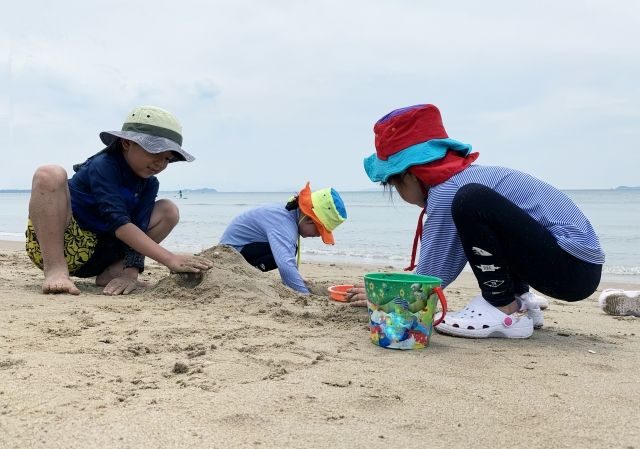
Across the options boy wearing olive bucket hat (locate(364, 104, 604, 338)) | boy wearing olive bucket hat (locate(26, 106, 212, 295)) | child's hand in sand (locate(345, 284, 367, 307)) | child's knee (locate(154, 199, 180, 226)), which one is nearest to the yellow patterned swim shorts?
boy wearing olive bucket hat (locate(26, 106, 212, 295))

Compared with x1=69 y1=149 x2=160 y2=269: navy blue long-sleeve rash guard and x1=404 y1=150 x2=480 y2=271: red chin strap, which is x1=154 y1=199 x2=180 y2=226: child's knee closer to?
x1=69 y1=149 x2=160 y2=269: navy blue long-sleeve rash guard

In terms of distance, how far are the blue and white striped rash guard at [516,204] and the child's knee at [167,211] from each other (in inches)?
76.4

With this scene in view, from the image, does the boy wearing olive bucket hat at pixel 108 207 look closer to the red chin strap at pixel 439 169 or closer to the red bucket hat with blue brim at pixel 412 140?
the red bucket hat with blue brim at pixel 412 140

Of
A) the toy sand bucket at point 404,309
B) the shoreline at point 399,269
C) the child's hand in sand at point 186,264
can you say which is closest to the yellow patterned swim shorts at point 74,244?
the child's hand in sand at point 186,264

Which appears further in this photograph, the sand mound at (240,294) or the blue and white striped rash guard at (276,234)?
the blue and white striped rash guard at (276,234)

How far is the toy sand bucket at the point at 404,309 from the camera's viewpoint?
2.37m

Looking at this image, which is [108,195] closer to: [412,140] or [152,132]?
[152,132]

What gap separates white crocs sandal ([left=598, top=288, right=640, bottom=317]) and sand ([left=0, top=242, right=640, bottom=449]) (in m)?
0.60

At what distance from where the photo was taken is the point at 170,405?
5.42ft

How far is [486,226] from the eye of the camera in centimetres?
257

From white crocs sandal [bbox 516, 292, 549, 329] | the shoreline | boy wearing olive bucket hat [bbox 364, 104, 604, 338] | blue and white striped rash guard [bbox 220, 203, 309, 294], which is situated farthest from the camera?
the shoreline

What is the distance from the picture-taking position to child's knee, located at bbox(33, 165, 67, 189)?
11.4 feet

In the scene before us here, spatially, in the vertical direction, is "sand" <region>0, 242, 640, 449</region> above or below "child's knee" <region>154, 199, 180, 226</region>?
below

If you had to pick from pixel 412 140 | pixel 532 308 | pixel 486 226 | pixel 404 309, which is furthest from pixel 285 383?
pixel 532 308
